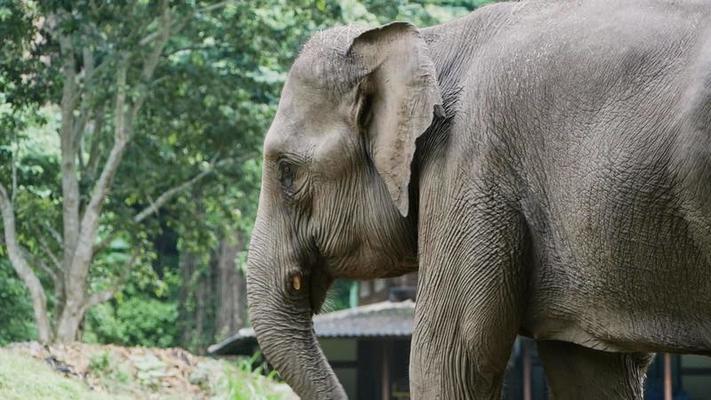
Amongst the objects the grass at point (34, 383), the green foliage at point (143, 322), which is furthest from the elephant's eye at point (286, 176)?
the green foliage at point (143, 322)

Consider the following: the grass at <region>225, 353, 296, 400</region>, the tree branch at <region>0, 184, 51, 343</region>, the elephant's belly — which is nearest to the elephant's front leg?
the elephant's belly

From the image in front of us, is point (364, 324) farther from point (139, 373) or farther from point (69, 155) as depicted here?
point (139, 373)

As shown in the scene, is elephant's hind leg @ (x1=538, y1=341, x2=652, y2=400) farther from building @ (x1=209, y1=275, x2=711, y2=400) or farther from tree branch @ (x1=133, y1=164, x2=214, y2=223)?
tree branch @ (x1=133, y1=164, x2=214, y2=223)

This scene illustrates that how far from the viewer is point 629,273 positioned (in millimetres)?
3438

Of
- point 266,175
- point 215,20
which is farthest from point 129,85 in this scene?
point 266,175

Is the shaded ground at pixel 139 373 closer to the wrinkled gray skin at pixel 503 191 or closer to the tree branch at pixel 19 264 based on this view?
the tree branch at pixel 19 264

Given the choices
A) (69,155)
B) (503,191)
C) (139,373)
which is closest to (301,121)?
(503,191)

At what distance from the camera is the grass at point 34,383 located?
7824mm

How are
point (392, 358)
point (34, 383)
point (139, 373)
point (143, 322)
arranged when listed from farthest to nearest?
point (143, 322) → point (392, 358) → point (139, 373) → point (34, 383)

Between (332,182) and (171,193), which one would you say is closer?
(332,182)

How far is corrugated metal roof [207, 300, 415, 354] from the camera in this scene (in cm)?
1603

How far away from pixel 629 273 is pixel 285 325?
126 centimetres

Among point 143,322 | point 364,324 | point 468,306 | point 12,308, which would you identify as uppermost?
point 143,322

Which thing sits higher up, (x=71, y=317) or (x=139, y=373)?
(x=71, y=317)
